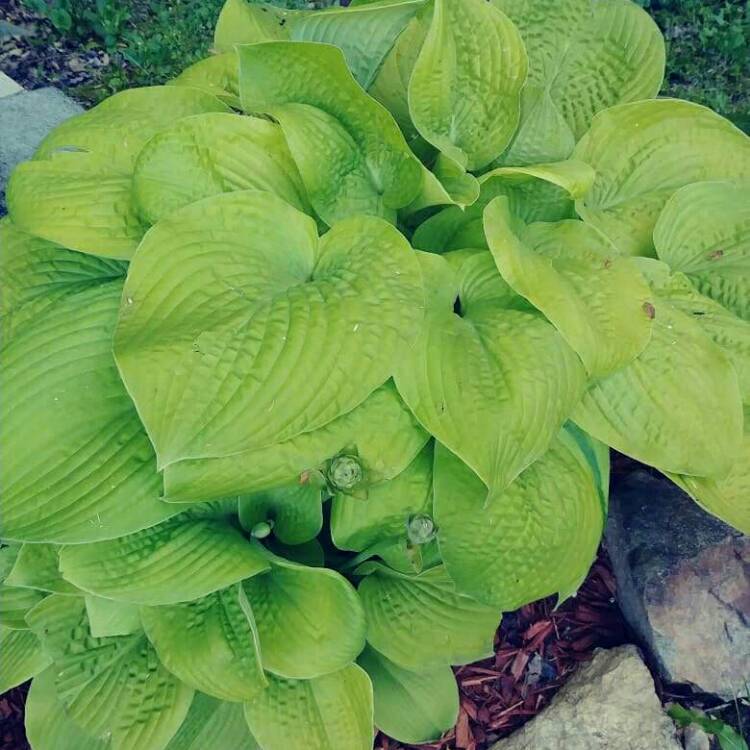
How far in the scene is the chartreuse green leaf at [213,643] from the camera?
50.9 inches

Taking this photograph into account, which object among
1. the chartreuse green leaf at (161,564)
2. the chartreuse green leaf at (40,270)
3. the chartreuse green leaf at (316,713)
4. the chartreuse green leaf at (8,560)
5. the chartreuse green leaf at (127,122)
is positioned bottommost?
the chartreuse green leaf at (316,713)

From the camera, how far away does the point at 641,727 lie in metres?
1.57

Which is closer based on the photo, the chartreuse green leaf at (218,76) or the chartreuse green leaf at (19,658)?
the chartreuse green leaf at (19,658)

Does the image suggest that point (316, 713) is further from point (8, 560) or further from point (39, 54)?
point (39, 54)

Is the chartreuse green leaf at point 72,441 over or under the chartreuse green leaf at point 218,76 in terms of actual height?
under

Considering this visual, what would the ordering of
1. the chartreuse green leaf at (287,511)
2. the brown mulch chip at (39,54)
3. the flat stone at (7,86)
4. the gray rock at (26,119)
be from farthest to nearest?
the brown mulch chip at (39,54)
the flat stone at (7,86)
the gray rock at (26,119)
the chartreuse green leaf at (287,511)

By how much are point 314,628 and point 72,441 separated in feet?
1.54

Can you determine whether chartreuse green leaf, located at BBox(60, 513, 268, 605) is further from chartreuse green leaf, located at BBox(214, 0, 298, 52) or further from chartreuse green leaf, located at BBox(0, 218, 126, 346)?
chartreuse green leaf, located at BBox(214, 0, 298, 52)

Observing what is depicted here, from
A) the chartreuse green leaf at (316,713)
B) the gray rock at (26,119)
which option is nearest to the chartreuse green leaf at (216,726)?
the chartreuse green leaf at (316,713)

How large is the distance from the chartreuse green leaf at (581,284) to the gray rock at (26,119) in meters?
1.55

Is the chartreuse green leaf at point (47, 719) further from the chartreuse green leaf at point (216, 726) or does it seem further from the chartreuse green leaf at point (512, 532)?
the chartreuse green leaf at point (512, 532)

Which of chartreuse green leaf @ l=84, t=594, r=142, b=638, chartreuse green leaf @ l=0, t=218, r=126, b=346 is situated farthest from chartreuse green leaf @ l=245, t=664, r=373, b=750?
chartreuse green leaf @ l=0, t=218, r=126, b=346

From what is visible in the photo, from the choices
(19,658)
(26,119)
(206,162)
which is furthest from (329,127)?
(26,119)

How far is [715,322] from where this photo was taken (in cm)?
145
